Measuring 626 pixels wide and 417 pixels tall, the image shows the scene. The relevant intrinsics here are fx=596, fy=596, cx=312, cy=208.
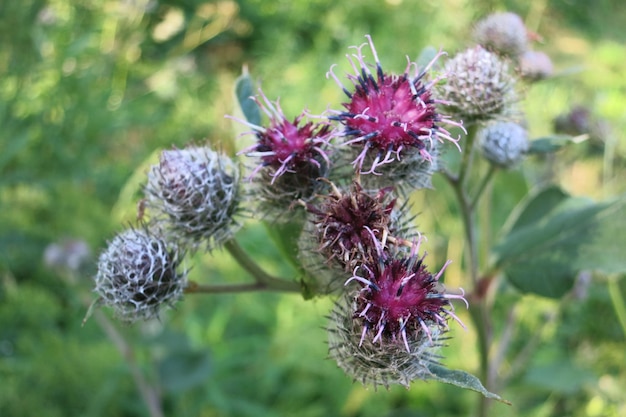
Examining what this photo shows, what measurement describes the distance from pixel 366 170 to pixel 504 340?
1122mm

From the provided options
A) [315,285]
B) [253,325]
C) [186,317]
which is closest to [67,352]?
[186,317]

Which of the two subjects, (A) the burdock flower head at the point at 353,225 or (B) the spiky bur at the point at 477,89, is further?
(B) the spiky bur at the point at 477,89

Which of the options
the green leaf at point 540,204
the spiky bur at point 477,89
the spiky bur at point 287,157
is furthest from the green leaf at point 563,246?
the spiky bur at point 287,157

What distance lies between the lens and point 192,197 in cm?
150

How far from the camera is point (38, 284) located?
3.39 meters

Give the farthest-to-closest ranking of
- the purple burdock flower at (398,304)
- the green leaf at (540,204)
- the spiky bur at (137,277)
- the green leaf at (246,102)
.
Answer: the green leaf at (540,204) < the green leaf at (246,102) < the spiky bur at (137,277) < the purple burdock flower at (398,304)

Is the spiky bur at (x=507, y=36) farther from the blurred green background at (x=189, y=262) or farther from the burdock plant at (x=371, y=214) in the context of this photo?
the blurred green background at (x=189, y=262)

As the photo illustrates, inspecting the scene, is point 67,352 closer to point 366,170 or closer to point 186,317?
point 186,317

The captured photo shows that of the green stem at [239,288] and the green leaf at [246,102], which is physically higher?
the green leaf at [246,102]

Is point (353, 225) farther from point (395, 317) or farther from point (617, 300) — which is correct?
point (617, 300)

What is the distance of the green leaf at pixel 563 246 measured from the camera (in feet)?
5.13

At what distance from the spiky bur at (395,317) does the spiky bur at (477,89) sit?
1.70ft

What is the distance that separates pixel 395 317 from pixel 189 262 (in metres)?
1.06

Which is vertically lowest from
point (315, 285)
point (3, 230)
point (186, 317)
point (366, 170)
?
point (186, 317)
